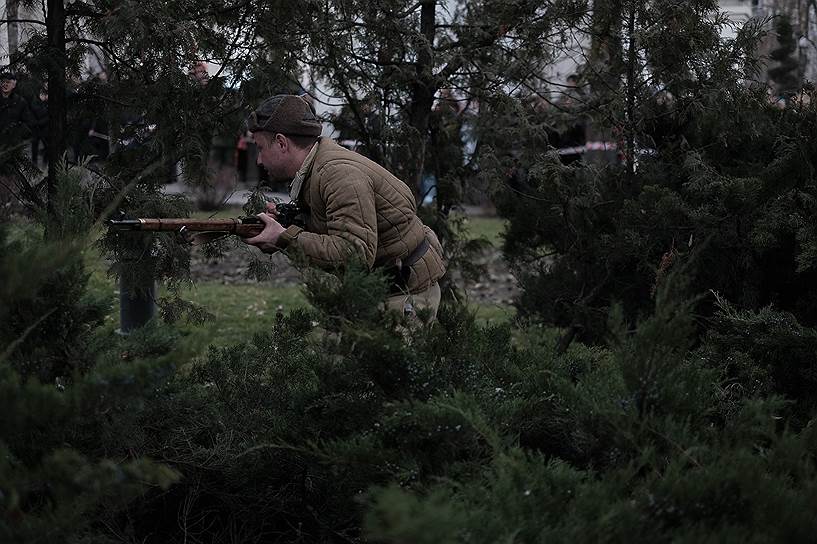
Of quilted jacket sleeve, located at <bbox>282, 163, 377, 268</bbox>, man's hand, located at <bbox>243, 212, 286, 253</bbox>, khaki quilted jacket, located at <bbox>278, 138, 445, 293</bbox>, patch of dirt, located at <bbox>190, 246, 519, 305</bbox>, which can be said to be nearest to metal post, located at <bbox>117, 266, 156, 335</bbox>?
man's hand, located at <bbox>243, 212, 286, 253</bbox>

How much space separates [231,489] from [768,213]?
2.89 m

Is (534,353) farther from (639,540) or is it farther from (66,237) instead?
(66,237)

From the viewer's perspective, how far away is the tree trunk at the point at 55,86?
5477 mm

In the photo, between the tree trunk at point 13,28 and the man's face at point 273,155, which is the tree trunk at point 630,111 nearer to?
the man's face at point 273,155

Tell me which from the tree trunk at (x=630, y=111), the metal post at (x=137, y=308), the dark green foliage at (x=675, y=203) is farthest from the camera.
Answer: the tree trunk at (x=630, y=111)

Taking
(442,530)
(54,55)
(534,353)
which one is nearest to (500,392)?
(534,353)

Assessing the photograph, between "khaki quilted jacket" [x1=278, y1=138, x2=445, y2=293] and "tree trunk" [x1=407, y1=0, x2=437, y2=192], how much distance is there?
79.3 inches

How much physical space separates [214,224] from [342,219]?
0.54m

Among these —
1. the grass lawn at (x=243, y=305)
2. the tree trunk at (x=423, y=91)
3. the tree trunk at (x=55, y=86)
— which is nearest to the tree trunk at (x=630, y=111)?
the tree trunk at (x=423, y=91)

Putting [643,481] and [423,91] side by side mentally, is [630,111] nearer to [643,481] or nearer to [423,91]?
[423,91]

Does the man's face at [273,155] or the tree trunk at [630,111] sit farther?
the tree trunk at [630,111]

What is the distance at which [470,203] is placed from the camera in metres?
7.34

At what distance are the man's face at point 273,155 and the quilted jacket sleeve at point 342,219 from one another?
0.27 m

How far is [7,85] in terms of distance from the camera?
5.67 metres
